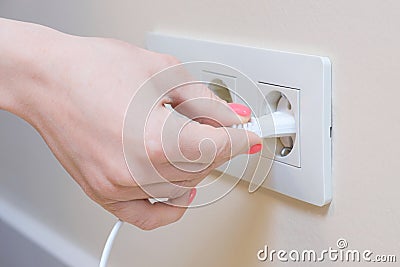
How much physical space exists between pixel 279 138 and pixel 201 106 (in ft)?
0.31

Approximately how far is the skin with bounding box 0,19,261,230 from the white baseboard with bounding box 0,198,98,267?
383 millimetres

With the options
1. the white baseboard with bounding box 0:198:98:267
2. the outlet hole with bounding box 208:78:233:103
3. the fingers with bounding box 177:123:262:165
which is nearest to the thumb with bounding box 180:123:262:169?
the fingers with bounding box 177:123:262:165

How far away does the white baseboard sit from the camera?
763 mm

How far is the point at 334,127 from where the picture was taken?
0.39 meters

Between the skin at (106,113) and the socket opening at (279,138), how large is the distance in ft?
0.15

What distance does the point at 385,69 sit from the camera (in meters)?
0.35

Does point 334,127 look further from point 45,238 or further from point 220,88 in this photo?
point 45,238

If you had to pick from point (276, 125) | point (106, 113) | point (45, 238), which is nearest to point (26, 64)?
point (106, 113)

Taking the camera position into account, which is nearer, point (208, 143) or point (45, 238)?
point (208, 143)

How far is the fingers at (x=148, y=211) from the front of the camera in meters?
0.39

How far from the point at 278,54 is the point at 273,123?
0.05 m

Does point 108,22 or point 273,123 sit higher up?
point 108,22

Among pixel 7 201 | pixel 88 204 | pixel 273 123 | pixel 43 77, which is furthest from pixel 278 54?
pixel 7 201

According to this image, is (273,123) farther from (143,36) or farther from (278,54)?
(143,36)
